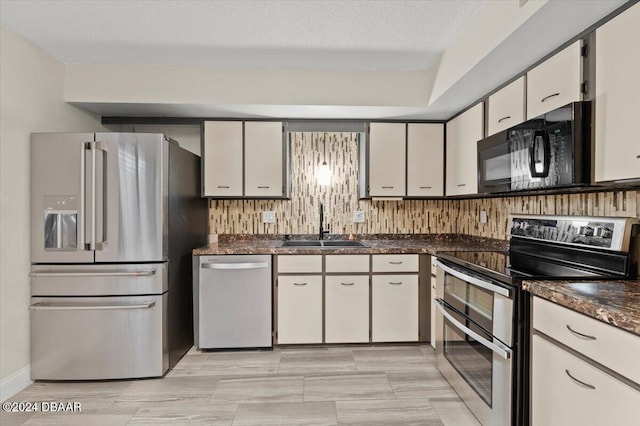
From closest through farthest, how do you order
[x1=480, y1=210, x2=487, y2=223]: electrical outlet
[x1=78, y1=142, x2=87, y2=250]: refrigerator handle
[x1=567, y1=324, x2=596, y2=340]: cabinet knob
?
[x1=567, y1=324, x2=596, y2=340]: cabinet knob → [x1=78, y1=142, x2=87, y2=250]: refrigerator handle → [x1=480, y1=210, x2=487, y2=223]: electrical outlet

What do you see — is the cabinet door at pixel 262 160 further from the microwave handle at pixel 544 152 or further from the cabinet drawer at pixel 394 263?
the microwave handle at pixel 544 152

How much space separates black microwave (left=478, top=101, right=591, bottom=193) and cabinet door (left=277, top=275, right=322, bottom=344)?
158cm

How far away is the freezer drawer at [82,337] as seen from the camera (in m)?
2.39

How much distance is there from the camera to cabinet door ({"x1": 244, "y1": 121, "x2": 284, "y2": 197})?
3.15 m

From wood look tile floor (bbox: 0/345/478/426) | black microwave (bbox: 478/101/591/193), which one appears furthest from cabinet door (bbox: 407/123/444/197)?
wood look tile floor (bbox: 0/345/478/426)

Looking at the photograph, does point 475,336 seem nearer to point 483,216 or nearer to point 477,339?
point 477,339

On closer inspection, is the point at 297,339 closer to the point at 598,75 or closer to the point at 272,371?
the point at 272,371

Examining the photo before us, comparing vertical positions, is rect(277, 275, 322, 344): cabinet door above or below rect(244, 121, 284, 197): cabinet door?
below

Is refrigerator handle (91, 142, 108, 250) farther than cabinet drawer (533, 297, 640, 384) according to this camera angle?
Yes

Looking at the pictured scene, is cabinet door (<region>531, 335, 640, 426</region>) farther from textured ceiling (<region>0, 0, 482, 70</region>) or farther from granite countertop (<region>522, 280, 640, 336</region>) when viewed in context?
textured ceiling (<region>0, 0, 482, 70</region>)

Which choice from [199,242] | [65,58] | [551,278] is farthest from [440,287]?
[65,58]

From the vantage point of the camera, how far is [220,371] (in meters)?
2.56

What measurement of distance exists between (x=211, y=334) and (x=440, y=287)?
6.00 ft

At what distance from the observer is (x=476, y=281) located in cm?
189
